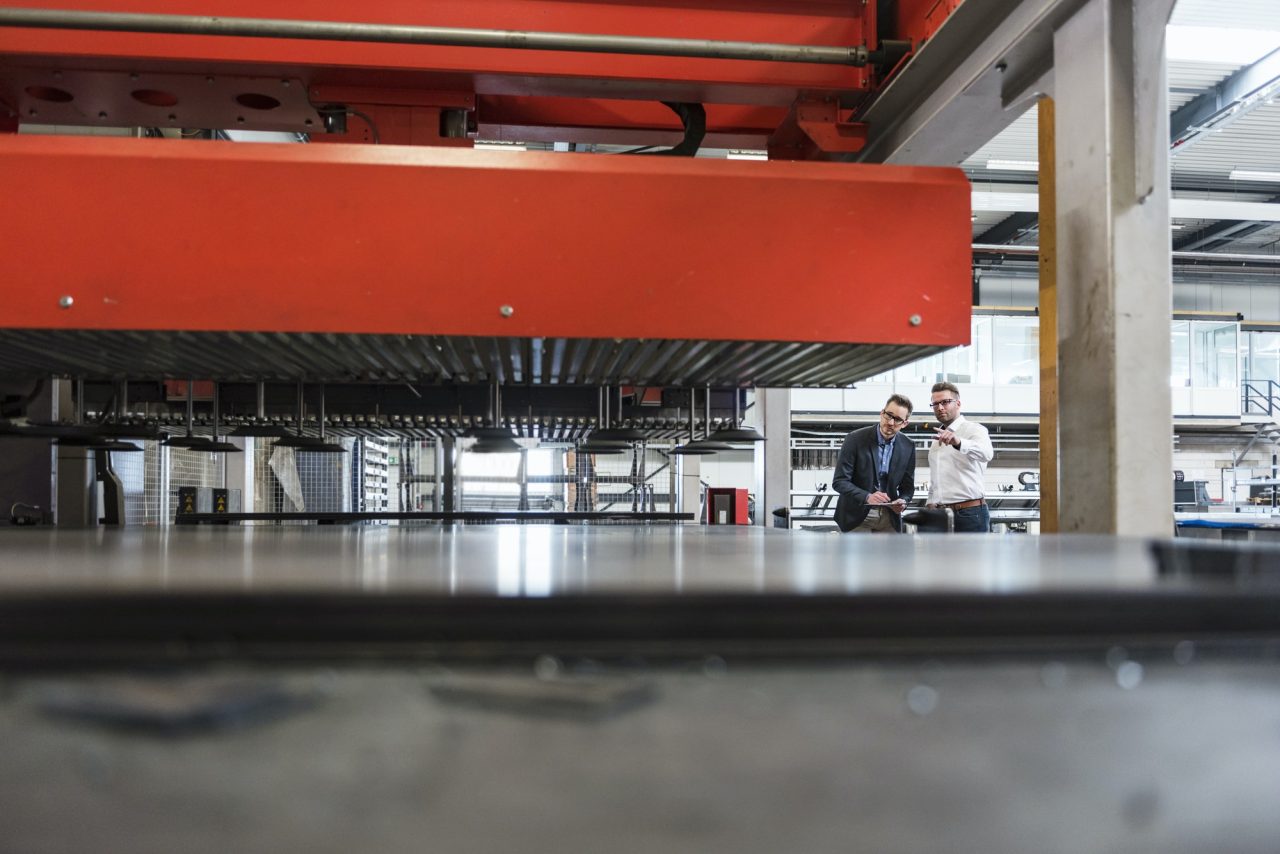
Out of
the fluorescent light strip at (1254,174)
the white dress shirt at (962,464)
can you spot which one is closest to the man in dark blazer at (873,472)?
the white dress shirt at (962,464)

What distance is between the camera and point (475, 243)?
1.48 meters

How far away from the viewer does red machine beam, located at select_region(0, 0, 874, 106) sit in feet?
5.84

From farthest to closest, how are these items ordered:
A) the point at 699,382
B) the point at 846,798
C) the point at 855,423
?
the point at 855,423
the point at 699,382
the point at 846,798

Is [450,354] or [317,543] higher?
[450,354]

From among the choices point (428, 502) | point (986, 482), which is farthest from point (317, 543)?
point (986, 482)

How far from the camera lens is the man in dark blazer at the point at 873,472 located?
16.4ft

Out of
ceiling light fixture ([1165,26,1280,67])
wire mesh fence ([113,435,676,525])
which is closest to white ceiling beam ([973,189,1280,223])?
ceiling light fixture ([1165,26,1280,67])

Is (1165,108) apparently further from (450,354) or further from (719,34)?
(450,354)

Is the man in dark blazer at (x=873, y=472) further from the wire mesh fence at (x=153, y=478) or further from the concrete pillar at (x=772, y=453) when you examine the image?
the wire mesh fence at (x=153, y=478)

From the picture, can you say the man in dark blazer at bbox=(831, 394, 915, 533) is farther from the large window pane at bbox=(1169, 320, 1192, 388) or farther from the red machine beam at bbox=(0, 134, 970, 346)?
the large window pane at bbox=(1169, 320, 1192, 388)

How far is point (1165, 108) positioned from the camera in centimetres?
142

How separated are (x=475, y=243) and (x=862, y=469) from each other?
158 inches

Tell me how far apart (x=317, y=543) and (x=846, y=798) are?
1.01m

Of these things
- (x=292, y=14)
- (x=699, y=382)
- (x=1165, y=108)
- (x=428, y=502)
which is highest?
(x=292, y=14)
